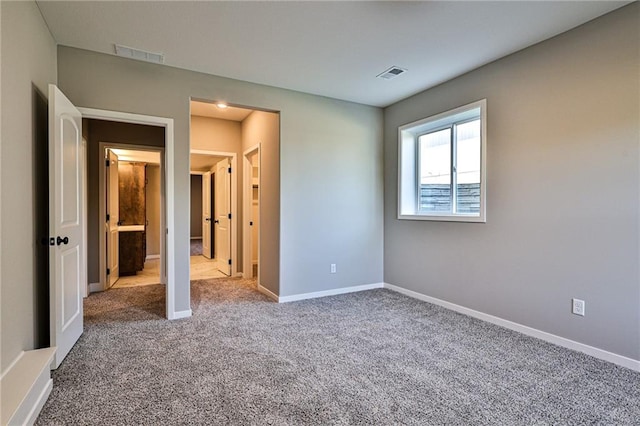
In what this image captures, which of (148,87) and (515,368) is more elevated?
(148,87)

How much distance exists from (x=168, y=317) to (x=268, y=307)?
3.51 feet

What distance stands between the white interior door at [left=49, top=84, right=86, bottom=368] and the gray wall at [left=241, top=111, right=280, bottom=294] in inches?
79.8

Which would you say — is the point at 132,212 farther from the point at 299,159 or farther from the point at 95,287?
the point at 299,159

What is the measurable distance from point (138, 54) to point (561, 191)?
4034 mm

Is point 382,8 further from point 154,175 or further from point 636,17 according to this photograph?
point 154,175

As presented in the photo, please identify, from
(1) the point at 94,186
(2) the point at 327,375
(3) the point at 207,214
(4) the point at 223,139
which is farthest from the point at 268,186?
(3) the point at 207,214

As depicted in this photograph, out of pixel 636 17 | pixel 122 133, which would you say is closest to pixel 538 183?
pixel 636 17

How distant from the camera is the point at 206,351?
2.61 m

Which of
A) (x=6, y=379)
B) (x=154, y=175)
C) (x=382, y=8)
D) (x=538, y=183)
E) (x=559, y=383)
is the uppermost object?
(x=382, y=8)

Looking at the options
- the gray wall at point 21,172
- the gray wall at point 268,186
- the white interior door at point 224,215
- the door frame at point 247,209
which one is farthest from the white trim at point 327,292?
the gray wall at point 21,172

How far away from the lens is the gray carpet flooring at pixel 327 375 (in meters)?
1.81

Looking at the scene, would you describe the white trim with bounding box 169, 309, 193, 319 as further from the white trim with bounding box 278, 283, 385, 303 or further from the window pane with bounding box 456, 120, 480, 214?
the window pane with bounding box 456, 120, 480, 214

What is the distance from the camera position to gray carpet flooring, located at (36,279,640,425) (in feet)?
5.93

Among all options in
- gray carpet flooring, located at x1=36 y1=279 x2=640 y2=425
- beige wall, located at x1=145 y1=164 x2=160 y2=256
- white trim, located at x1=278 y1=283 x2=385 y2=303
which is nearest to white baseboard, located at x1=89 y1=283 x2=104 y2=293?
gray carpet flooring, located at x1=36 y1=279 x2=640 y2=425
